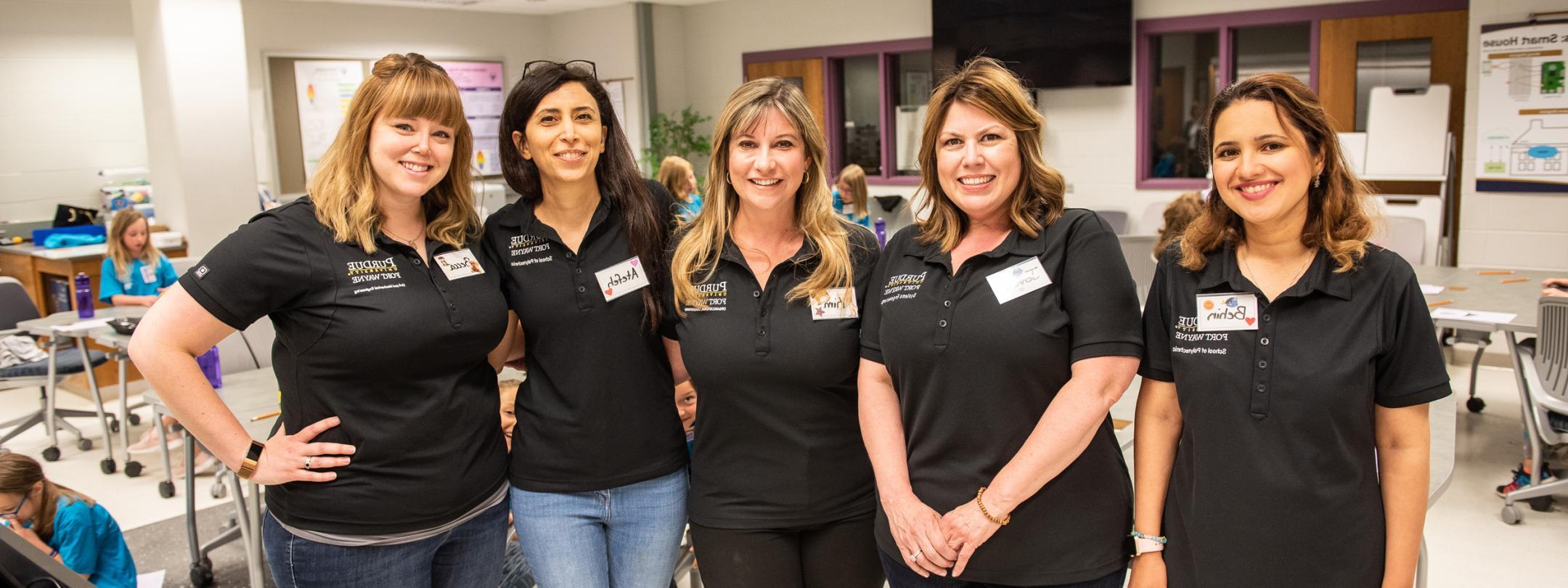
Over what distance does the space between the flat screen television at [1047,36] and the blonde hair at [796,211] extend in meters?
6.75

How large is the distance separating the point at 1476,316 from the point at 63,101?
10.5m

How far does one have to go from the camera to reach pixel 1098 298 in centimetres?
164

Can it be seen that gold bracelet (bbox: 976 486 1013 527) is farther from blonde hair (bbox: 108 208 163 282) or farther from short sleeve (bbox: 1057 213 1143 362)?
blonde hair (bbox: 108 208 163 282)

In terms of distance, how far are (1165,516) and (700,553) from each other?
839mm

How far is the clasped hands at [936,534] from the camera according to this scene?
1660 millimetres

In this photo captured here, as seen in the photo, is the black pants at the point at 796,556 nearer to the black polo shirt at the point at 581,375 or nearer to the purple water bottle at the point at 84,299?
the black polo shirt at the point at 581,375

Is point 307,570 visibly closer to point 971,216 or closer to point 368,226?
point 368,226

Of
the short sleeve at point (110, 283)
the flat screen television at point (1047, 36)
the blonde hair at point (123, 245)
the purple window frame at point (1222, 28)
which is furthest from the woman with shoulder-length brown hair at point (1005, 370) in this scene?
the flat screen television at point (1047, 36)

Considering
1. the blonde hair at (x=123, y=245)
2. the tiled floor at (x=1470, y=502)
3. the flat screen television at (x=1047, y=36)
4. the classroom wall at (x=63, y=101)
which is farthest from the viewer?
the classroom wall at (x=63, y=101)

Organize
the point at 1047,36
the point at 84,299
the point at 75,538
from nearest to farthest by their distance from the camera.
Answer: the point at 75,538 → the point at 84,299 → the point at 1047,36

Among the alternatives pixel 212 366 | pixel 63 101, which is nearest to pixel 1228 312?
pixel 212 366

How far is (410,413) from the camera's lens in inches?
74.1

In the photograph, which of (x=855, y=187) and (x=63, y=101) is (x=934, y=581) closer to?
(x=855, y=187)

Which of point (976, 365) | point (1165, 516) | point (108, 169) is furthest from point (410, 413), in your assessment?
point (108, 169)
